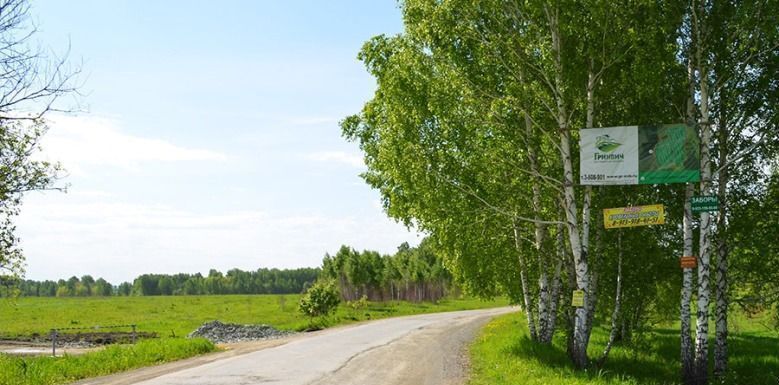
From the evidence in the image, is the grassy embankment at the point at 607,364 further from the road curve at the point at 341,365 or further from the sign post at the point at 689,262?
the sign post at the point at 689,262

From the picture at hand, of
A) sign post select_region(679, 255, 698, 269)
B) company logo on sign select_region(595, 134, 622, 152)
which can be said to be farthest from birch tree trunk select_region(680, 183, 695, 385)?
company logo on sign select_region(595, 134, 622, 152)

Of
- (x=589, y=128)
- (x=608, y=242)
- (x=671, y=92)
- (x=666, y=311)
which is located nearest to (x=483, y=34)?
(x=589, y=128)

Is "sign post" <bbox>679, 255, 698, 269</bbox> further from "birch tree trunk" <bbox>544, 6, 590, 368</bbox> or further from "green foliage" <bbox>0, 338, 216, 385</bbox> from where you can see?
"green foliage" <bbox>0, 338, 216, 385</bbox>

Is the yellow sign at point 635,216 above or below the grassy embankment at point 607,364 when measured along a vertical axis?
above

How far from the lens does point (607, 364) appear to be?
21109 mm

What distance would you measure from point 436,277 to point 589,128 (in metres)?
93.9

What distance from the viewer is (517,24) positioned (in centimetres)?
1798

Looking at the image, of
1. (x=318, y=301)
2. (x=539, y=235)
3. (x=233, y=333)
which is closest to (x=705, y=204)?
(x=539, y=235)

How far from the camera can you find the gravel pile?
120 ft

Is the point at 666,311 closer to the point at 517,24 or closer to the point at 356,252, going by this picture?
the point at 517,24

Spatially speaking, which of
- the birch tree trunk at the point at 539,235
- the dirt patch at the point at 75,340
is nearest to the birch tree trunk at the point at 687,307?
the birch tree trunk at the point at 539,235

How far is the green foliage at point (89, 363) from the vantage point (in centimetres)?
1727

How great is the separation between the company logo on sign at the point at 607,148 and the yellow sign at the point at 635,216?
51.6 inches

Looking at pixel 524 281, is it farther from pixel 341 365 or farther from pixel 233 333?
pixel 233 333
